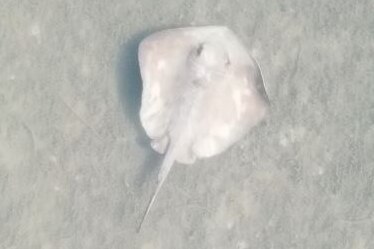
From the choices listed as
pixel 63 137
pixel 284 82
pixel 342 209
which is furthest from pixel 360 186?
pixel 63 137

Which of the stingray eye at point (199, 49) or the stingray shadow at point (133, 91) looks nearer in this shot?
the stingray eye at point (199, 49)

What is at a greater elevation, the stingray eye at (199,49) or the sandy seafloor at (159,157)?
the stingray eye at (199,49)

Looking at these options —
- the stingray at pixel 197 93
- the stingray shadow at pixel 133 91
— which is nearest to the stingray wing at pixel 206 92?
the stingray at pixel 197 93

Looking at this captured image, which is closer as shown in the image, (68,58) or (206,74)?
(206,74)

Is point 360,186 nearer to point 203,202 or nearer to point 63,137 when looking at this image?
point 203,202

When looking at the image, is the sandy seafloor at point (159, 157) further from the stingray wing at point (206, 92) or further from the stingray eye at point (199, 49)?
the stingray eye at point (199, 49)

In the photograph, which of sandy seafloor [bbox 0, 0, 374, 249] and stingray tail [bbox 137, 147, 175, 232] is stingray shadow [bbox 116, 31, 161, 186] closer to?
sandy seafloor [bbox 0, 0, 374, 249]
